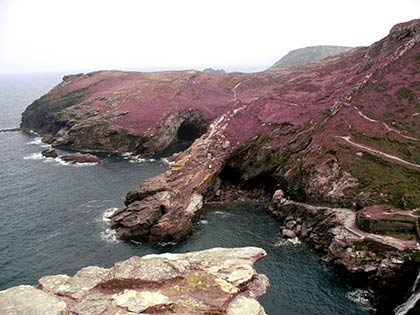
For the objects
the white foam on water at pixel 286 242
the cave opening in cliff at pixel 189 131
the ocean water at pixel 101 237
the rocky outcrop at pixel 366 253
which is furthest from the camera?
the cave opening in cliff at pixel 189 131

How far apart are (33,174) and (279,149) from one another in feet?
201

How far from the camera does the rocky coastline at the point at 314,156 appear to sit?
50719 millimetres

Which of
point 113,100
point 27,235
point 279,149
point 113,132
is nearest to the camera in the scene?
point 27,235

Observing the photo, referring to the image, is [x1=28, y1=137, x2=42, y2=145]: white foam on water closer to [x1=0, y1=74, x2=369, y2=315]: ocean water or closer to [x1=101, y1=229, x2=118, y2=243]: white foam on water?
[x1=0, y1=74, x2=369, y2=315]: ocean water

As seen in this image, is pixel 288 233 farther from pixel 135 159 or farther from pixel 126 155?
pixel 126 155

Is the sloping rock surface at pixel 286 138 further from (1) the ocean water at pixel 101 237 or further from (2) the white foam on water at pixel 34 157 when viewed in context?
(2) the white foam on water at pixel 34 157

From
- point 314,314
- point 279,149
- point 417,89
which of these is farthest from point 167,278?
point 417,89

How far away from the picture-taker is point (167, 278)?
31.2 m

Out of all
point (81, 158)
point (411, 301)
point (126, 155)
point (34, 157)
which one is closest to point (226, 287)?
point (411, 301)

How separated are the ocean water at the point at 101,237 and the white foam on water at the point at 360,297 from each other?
0.39ft

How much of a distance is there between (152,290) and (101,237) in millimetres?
34461

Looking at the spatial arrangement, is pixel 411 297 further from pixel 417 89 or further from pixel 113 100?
pixel 113 100

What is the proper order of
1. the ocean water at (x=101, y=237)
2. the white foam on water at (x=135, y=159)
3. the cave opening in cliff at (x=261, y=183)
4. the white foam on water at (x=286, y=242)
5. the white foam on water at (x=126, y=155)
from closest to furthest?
the ocean water at (x=101, y=237) → the white foam on water at (x=286, y=242) → the cave opening in cliff at (x=261, y=183) → the white foam on water at (x=135, y=159) → the white foam on water at (x=126, y=155)

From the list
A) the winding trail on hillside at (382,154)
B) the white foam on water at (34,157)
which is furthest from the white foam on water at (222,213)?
the white foam on water at (34,157)
